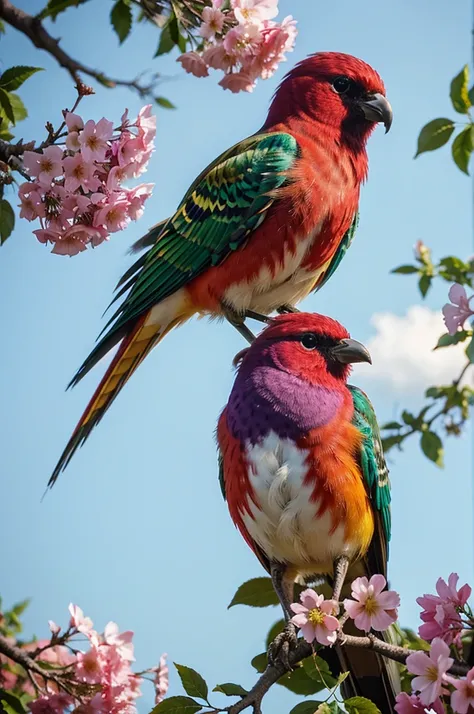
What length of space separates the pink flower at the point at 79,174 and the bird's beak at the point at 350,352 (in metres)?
0.78

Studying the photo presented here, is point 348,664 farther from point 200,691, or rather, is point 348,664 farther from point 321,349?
point 321,349

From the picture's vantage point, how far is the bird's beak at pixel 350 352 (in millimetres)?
2277

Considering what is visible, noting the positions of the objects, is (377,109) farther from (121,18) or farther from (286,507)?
(286,507)

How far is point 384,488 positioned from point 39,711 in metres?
1.20

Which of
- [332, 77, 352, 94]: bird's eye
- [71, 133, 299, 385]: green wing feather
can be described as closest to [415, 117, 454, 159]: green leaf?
[332, 77, 352, 94]: bird's eye

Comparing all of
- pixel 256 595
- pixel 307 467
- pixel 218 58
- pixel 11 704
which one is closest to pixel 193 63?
pixel 218 58

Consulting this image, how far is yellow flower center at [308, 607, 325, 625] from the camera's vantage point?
180 centimetres

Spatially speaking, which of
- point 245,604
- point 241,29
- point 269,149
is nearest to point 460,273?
point 269,149

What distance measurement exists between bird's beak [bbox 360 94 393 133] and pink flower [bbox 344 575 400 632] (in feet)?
4.39

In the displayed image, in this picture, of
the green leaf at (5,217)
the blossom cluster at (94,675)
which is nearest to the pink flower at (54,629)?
the blossom cluster at (94,675)

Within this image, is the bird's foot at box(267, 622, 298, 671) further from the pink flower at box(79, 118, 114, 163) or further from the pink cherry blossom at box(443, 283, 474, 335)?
the pink flower at box(79, 118, 114, 163)

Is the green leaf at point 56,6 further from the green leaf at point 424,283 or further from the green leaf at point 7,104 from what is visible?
the green leaf at point 424,283

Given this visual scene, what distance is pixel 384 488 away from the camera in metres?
2.33

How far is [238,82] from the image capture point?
251 centimetres
